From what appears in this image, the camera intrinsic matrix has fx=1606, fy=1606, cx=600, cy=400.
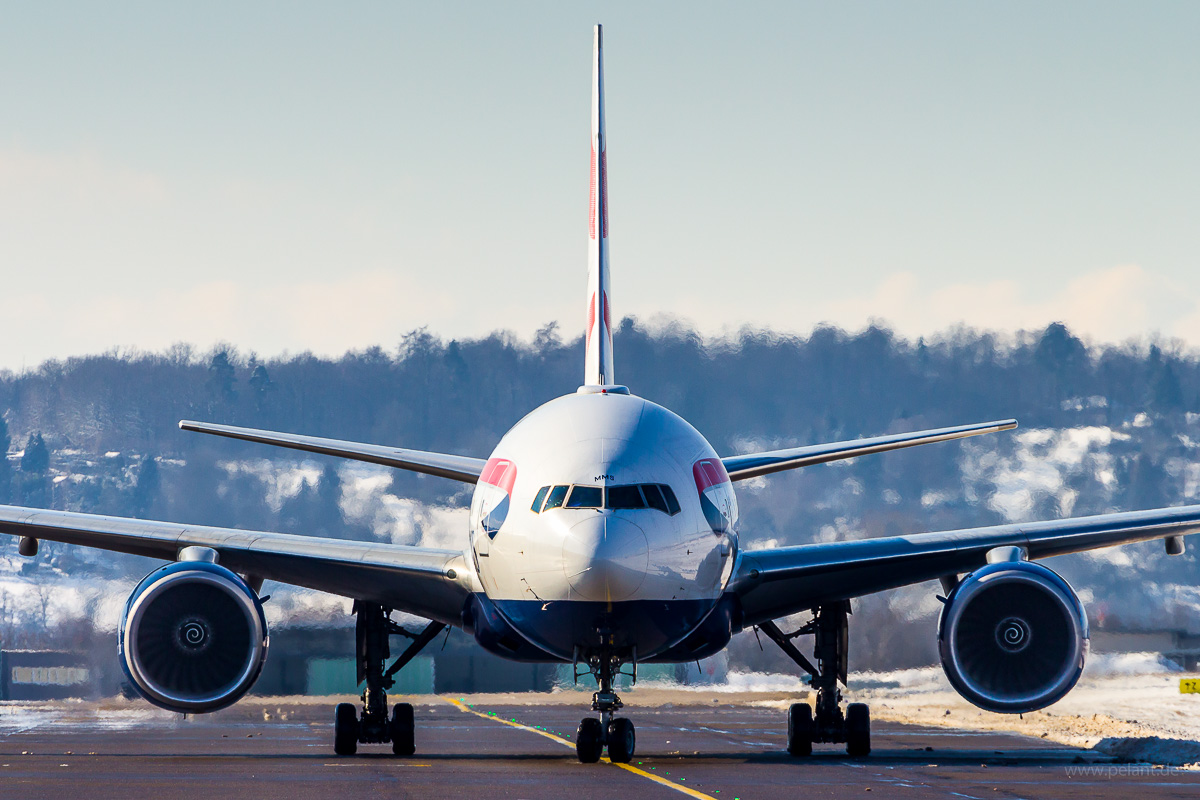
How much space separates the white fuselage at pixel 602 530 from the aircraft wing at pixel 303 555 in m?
1.33

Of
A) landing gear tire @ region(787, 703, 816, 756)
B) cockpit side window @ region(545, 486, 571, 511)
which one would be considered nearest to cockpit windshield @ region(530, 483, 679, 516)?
cockpit side window @ region(545, 486, 571, 511)

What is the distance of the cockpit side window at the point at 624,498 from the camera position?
642 inches

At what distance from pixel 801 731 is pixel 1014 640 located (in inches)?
161

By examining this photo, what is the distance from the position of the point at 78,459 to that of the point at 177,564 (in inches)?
3266

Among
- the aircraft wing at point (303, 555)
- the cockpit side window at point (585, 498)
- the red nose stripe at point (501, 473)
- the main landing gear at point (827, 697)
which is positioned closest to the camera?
the cockpit side window at point (585, 498)

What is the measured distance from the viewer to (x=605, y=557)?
15.9 metres

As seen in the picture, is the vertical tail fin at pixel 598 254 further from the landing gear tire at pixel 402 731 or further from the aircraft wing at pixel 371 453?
the landing gear tire at pixel 402 731

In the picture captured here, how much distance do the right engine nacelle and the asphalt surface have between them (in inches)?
37.9

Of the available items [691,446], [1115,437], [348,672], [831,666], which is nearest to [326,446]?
[691,446]

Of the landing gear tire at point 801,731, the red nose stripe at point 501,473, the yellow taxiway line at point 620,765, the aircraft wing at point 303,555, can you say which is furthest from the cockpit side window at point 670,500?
the landing gear tire at point 801,731

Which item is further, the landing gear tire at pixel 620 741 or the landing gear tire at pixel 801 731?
the landing gear tire at pixel 801 731

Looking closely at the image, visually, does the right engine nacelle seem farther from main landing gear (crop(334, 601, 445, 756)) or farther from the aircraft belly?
main landing gear (crop(334, 601, 445, 756))

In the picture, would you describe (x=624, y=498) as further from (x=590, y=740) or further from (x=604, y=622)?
(x=590, y=740)

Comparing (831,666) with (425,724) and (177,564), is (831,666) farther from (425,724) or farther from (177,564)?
(425,724)
